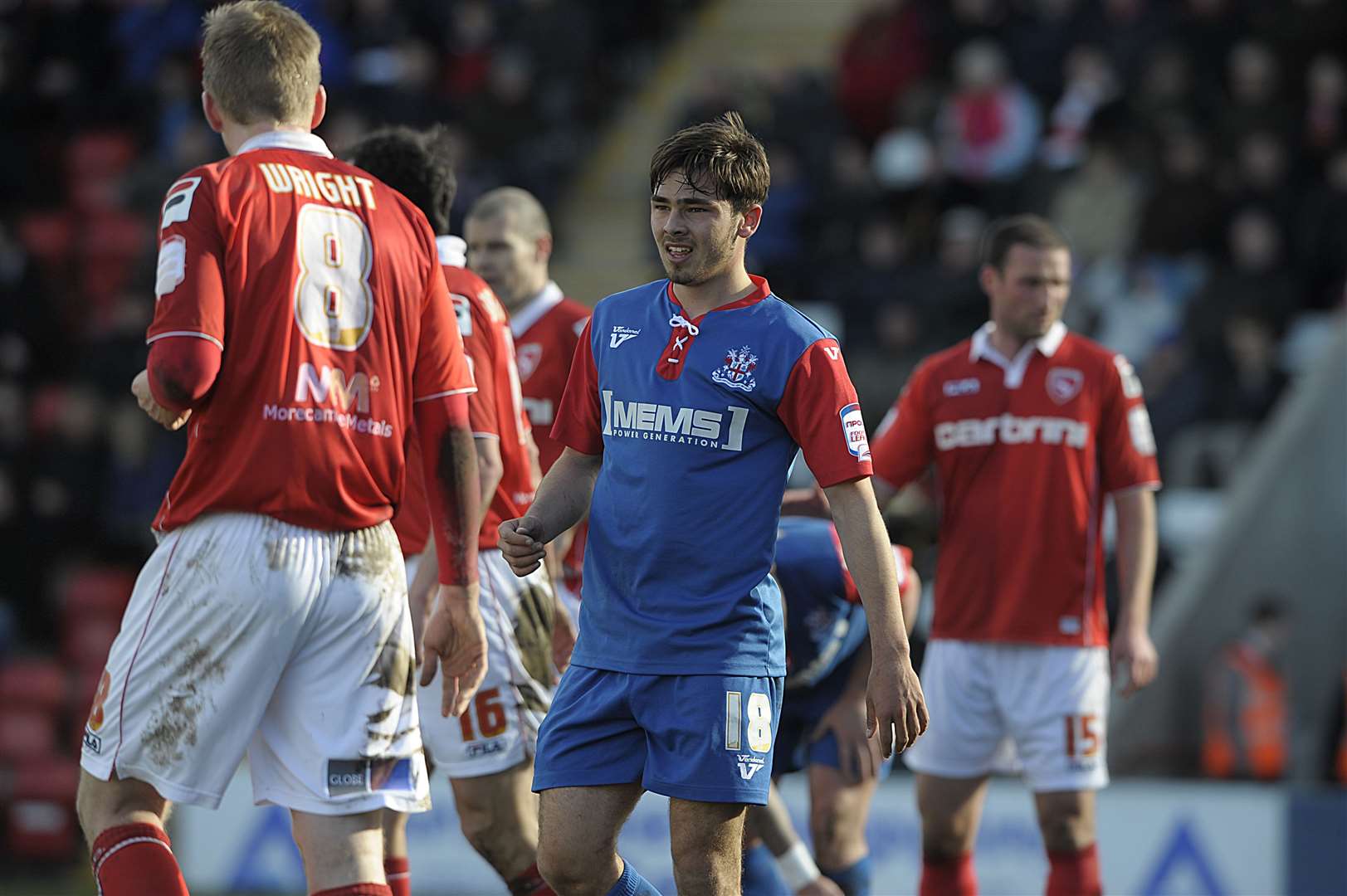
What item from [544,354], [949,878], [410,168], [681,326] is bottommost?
[949,878]

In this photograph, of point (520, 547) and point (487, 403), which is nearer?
point (520, 547)

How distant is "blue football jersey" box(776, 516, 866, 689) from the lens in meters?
5.97

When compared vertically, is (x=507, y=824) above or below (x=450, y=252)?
below

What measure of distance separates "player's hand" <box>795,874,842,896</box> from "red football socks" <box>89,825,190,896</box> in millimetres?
2498

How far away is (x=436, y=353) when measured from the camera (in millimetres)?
4430

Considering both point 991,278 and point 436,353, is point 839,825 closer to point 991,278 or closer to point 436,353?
point 991,278

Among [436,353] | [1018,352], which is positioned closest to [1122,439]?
[1018,352]

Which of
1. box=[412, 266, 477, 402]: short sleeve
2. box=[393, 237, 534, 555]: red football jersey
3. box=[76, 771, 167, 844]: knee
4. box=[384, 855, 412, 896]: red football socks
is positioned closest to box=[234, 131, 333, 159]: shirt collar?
box=[412, 266, 477, 402]: short sleeve

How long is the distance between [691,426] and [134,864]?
156cm

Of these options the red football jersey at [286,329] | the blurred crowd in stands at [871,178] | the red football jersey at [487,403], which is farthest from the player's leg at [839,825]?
the blurred crowd in stands at [871,178]

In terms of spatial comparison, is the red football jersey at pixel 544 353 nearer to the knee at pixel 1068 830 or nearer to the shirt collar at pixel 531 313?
the shirt collar at pixel 531 313

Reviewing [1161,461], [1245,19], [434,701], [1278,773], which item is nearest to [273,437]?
[434,701]

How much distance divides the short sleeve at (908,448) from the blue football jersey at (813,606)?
0.61m

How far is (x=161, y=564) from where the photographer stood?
160 inches
